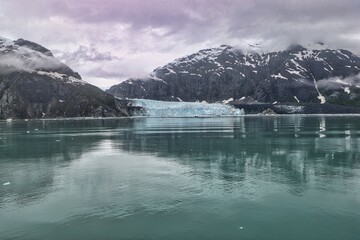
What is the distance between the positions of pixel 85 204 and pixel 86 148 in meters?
41.9

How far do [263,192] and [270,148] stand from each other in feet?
113

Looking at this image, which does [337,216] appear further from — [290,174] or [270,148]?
[270,148]

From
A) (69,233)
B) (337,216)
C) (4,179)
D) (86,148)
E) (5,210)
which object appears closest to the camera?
(69,233)

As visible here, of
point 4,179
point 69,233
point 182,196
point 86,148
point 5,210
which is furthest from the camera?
point 86,148

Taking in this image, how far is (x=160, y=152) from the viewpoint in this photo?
64.8m

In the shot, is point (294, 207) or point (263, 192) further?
point (263, 192)

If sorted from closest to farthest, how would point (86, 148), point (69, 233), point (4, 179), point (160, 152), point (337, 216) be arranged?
point (69, 233) < point (337, 216) < point (4, 179) < point (160, 152) < point (86, 148)

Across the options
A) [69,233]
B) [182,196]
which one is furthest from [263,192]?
[69,233]

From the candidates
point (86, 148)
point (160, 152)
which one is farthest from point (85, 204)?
point (86, 148)

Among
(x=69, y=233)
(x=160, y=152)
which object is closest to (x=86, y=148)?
(x=160, y=152)

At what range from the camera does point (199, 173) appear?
144 feet

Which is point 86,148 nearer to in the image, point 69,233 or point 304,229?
point 69,233

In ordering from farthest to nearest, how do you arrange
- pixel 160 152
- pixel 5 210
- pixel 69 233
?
pixel 160 152 < pixel 5 210 < pixel 69 233

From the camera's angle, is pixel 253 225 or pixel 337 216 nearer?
pixel 253 225
